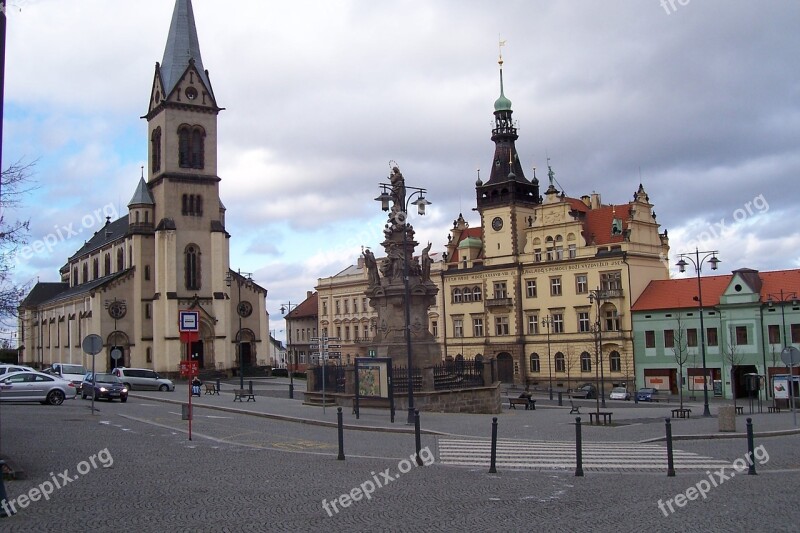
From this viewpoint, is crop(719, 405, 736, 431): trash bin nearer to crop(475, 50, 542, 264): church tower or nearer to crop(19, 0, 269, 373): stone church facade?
crop(475, 50, 542, 264): church tower

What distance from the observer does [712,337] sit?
6212cm

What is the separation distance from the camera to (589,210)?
2953 inches

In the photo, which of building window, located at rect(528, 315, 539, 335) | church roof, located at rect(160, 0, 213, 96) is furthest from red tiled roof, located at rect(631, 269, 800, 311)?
church roof, located at rect(160, 0, 213, 96)

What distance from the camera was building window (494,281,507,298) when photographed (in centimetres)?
7562

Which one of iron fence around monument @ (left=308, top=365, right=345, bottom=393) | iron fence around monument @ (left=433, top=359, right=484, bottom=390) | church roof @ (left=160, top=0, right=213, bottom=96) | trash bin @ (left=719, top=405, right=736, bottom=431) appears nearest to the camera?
trash bin @ (left=719, top=405, right=736, bottom=431)

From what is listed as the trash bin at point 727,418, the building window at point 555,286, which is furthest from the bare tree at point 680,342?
the trash bin at point 727,418

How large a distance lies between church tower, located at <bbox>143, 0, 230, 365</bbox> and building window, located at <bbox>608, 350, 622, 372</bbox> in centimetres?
3279

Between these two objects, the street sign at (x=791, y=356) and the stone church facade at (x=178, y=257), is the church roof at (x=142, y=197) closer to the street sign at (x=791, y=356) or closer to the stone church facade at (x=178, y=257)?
the stone church facade at (x=178, y=257)

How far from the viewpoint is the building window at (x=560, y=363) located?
7012 cm

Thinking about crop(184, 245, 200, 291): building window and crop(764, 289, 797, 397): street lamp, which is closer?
crop(764, 289, 797, 397): street lamp

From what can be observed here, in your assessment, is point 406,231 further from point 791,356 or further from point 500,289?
point 500,289

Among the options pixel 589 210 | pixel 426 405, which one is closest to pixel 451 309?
pixel 589 210

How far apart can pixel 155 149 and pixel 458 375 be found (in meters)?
52.5

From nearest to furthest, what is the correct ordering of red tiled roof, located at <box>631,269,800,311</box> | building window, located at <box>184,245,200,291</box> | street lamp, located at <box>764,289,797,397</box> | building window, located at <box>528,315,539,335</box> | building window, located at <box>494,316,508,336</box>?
street lamp, located at <box>764,289,797,397</box> < red tiled roof, located at <box>631,269,800,311</box> < building window, located at <box>184,245,200,291</box> < building window, located at <box>528,315,539,335</box> < building window, located at <box>494,316,508,336</box>
